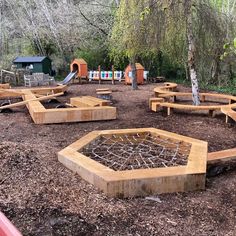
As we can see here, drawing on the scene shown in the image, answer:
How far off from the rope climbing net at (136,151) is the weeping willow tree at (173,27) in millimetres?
3203

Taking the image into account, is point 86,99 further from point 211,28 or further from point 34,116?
point 211,28

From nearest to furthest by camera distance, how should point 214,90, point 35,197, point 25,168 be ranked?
point 35,197 < point 25,168 < point 214,90

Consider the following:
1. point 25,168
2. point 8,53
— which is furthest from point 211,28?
point 8,53

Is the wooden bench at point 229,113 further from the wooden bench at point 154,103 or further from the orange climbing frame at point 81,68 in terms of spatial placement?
the orange climbing frame at point 81,68

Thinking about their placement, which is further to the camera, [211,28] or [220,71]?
[220,71]

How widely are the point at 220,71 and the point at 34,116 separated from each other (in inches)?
348

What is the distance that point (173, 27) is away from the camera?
25.5 feet

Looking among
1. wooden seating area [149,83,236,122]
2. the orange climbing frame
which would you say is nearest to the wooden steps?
wooden seating area [149,83,236,122]

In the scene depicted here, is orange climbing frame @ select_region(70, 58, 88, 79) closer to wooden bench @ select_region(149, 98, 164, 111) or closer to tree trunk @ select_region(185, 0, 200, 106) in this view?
wooden bench @ select_region(149, 98, 164, 111)

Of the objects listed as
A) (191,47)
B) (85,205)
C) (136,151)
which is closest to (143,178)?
(85,205)

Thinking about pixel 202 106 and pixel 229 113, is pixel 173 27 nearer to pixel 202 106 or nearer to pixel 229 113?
pixel 202 106

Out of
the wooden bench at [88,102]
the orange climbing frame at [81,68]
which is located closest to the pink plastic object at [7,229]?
the wooden bench at [88,102]

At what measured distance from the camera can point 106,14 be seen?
1647 centimetres

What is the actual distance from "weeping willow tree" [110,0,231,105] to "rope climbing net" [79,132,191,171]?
320 centimetres
